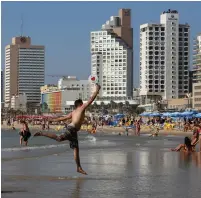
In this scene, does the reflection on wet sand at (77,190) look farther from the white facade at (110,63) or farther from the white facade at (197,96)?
the white facade at (110,63)

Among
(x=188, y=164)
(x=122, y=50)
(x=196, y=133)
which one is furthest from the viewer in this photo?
(x=122, y=50)

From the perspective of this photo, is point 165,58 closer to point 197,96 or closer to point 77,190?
point 197,96

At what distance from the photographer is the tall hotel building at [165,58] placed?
160m

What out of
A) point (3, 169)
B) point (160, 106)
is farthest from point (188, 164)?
point (160, 106)

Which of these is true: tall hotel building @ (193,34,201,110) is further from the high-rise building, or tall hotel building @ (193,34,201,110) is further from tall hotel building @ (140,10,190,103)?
tall hotel building @ (140,10,190,103)

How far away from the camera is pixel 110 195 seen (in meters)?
8.00

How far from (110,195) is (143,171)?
3.56 metres

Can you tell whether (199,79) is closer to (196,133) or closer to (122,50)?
(122,50)

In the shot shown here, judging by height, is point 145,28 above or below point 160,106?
above

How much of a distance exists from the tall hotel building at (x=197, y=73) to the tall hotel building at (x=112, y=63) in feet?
150

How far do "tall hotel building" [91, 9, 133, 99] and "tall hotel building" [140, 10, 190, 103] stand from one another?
21777mm

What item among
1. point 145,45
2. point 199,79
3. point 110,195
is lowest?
point 110,195

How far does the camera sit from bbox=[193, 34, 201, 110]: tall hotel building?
12038cm

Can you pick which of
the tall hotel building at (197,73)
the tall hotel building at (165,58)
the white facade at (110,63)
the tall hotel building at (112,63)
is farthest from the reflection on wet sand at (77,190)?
the white facade at (110,63)
